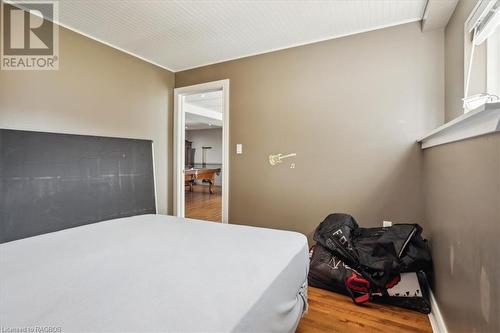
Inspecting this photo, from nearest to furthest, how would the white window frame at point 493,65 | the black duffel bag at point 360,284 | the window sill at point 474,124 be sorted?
the window sill at point 474,124, the white window frame at point 493,65, the black duffel bag at point 360,284

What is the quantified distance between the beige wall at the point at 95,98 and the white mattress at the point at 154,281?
1.41m

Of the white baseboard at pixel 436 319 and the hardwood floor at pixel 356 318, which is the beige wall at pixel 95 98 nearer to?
the hardwood floor at pixel 356 318

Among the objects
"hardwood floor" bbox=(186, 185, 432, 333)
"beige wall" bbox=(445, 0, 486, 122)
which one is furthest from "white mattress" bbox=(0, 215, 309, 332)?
"beige wall" bbox=(445, 0, 486, 122)

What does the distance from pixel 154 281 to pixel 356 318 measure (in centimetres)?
142

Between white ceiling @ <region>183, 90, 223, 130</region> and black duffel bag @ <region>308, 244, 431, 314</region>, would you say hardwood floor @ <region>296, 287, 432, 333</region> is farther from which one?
white ceiling @ <region>183, 90, 223, 130</region>

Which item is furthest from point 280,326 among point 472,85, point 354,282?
point 472,85

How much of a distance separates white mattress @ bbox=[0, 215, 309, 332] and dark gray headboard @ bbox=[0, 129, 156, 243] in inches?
37.9

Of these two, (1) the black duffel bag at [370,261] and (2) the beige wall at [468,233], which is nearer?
(2) the beige wall at [468,233]

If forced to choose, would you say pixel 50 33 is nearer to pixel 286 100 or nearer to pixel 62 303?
pixel 286 100

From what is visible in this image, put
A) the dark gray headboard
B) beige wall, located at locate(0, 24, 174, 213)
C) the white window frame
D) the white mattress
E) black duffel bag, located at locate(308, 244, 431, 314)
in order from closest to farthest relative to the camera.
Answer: the white mattress → the white window frame → black duffel bag, located at locate(308, 244, 431, 314) → the dark gray headboard → beige wall, located at locate(0, 24, 174, 213)

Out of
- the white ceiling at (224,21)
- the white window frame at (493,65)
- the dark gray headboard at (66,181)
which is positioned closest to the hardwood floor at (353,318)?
the white window frame at (493,65)

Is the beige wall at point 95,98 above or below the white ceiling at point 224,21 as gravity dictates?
below

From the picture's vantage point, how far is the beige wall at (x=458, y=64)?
1.51 metres

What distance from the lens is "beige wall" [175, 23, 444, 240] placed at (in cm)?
217
